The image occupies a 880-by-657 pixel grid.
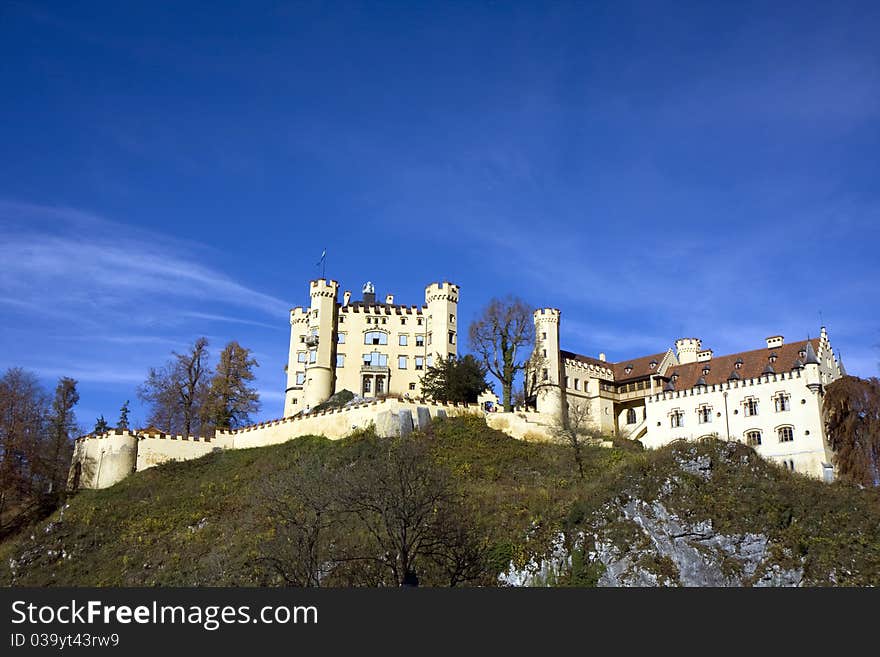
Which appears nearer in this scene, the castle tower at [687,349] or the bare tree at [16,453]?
the bare tree at [16,453]

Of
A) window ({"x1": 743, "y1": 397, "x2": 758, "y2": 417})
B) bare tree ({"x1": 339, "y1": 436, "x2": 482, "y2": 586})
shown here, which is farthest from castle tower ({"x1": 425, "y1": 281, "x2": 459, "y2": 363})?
bare tree ({"x1": 339, "y1": 436, "x2": 482, "y2": 586})

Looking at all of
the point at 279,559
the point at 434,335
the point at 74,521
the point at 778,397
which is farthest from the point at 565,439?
the point at 74,521

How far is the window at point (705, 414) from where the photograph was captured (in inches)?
2566

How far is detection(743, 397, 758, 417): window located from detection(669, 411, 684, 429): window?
5365 millimetres

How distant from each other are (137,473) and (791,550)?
44.3 meters

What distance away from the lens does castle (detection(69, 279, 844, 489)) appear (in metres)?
60.1

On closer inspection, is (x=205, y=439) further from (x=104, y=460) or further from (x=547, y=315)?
(x=547, y=315)

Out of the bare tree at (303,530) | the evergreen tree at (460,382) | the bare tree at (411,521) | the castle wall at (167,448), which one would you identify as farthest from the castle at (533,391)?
the bare tree at (411,521)

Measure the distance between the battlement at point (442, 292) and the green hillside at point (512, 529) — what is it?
26.8 m

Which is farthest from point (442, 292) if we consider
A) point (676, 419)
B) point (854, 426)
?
→ point (854, 426)

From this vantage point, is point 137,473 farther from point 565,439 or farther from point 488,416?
point 565,439

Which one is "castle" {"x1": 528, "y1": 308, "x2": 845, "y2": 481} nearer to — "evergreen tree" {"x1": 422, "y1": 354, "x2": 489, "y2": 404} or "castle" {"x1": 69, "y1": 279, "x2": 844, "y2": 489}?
"castle" {"x1": 69, "y1": 279, "x2": 844, "y2": 489}

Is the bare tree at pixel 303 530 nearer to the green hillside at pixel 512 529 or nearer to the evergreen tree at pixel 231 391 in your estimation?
the green hillside at pixel 512 529

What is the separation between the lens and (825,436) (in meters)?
58.7
